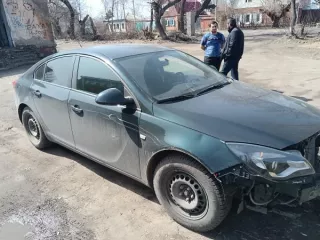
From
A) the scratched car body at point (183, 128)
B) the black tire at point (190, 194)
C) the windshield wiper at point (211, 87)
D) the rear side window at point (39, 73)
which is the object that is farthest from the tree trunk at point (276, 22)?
the black tire at point (190, 194)

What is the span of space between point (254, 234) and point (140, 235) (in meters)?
1.02

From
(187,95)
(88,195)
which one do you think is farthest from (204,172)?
(88,195)

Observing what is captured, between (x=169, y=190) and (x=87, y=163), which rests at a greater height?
(x=169, y=190)

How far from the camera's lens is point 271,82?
8375 mm

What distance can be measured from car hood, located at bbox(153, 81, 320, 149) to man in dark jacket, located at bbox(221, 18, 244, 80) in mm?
3608

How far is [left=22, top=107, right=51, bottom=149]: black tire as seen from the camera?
176 inches

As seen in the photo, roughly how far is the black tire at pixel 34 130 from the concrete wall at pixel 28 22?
457 inches

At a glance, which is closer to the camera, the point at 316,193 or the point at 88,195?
the point at 316,193

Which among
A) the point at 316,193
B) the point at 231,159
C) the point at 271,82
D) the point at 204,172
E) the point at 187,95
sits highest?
the point at 187,95

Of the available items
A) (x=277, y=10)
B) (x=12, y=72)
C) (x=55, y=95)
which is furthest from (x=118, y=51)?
(x=277, y=10)

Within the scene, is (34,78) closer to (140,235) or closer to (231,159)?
(140,235)

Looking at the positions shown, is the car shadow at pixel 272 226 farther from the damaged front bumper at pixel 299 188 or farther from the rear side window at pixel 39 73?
the rear side window at pixel 39 73

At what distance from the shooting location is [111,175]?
389cm

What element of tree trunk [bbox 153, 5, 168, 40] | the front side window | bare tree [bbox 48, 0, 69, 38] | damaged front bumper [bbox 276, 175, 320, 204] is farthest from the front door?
bare tree [bbox 48, 0, 69, 38]
